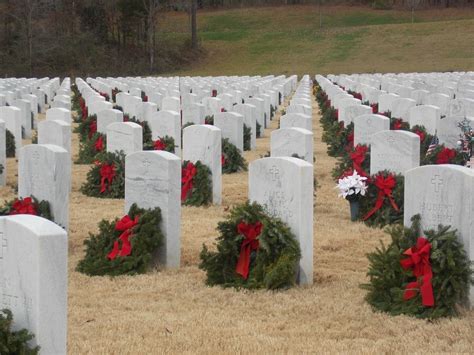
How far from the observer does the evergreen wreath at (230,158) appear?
15.7 meters

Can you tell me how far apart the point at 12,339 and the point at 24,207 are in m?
4.20

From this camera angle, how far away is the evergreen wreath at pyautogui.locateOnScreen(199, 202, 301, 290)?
8.28 meters

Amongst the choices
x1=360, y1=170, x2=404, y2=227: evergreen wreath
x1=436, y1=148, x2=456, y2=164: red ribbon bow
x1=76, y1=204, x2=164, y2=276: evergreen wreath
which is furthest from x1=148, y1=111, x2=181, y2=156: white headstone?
x1=76, y1=204, x2=164, y2=276: evergreen wreath

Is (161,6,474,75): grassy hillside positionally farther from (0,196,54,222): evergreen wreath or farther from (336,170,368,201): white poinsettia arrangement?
(0,196,54,222): evergreen wreath

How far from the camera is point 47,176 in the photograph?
31.3 ft

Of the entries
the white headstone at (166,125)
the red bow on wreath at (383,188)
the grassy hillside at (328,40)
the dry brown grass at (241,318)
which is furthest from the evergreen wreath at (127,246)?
the grassy hillside at (328,40)

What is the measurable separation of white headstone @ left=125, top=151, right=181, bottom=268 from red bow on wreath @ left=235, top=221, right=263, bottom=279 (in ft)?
2.89

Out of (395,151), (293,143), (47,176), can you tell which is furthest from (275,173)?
(293,143)

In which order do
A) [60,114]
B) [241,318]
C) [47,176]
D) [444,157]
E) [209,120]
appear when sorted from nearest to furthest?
[241,318], [47,176], [444,157], [60,114], [209,120]

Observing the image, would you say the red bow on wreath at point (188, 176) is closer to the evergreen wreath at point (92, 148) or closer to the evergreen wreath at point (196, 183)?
the evergreen wreath at point (196, 183)

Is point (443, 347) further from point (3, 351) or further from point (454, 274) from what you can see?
point (3, 351)

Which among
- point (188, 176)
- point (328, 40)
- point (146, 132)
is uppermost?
point (188, 176)

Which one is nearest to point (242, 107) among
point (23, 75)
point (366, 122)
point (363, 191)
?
point (366, 122)

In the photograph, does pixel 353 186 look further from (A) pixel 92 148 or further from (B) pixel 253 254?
(A) pixel 92 148
